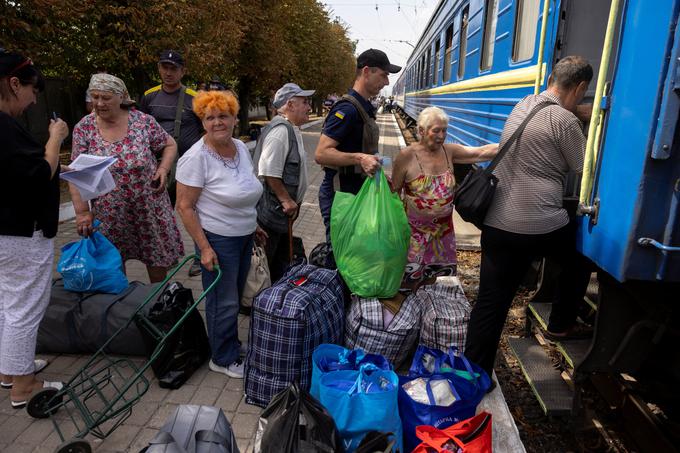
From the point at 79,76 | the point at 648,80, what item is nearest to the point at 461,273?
the point at 648,80

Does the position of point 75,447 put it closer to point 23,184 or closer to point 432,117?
point 23,184

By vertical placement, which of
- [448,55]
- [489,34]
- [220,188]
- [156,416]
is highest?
[448,55]

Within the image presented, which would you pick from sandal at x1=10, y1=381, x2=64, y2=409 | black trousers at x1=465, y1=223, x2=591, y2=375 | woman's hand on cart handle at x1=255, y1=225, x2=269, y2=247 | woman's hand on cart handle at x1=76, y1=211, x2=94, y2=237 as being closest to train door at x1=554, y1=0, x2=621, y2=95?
black trousers at x1=465, y1=223, x2=591, y2=375

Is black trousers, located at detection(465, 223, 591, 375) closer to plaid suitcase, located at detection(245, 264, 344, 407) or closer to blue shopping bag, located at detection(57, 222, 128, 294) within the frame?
plaid suitcase, located at detection(245, 264, 344, 407)

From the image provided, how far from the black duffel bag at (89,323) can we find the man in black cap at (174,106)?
141cm

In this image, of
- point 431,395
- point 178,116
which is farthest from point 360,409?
point 178,116

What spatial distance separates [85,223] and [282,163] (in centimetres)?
133

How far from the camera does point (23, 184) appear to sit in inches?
88.8

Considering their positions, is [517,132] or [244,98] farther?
[244,98]

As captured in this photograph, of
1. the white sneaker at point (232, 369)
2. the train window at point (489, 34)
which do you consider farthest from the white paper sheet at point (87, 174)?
the train window at point (489, 34)

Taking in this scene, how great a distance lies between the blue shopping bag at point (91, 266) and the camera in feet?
9.94

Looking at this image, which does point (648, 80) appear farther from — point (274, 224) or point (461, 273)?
point (461, 273)

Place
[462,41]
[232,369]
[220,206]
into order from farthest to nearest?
1. [462,41]
2. [232,369]
3. [220,206]

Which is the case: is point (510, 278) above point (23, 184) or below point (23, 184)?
below
